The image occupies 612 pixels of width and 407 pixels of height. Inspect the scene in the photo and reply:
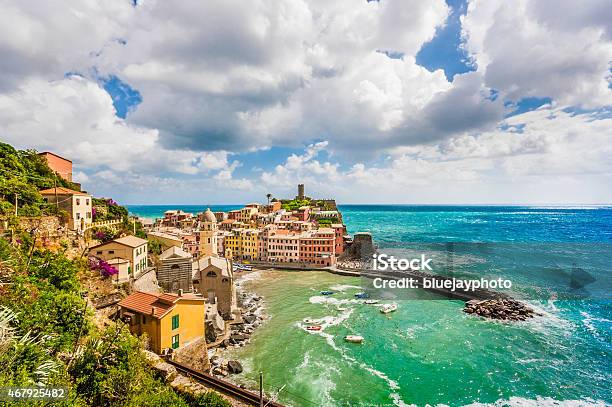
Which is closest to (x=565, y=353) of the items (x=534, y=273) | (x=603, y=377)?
(x=603, y=377)

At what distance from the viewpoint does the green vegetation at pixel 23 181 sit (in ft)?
70.5

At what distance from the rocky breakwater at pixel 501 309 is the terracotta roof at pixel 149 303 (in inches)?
1317

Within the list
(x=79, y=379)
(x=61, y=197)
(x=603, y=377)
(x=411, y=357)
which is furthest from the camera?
(x=61, y=197)

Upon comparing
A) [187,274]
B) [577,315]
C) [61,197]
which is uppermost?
[61,197]

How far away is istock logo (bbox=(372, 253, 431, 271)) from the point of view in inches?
2291

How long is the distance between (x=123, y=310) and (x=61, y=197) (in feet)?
53.5

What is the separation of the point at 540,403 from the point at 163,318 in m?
25.1

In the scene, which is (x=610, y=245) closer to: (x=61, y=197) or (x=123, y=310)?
(x=123, y=310)

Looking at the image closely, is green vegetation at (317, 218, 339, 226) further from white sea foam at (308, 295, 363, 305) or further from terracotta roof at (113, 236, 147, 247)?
terracotta roof at (113, 236, 147, 247)

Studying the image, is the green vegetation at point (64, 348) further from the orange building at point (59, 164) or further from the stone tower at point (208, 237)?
the stone tower at point (208, 237)

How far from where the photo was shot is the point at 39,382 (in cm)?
941

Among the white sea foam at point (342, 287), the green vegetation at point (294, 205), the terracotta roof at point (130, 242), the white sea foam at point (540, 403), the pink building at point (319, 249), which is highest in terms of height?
the green vegetation at point (294, 205)

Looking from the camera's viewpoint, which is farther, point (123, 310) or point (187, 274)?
point (187, 274)

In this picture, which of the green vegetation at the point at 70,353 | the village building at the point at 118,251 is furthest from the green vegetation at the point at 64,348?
the village building at the point at 118,251
